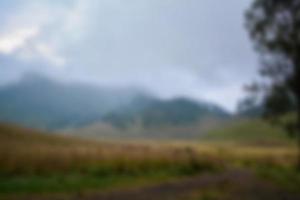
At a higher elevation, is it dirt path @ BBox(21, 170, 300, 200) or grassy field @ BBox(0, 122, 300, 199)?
grassy field @ BBox(0, 122, 300, 199)

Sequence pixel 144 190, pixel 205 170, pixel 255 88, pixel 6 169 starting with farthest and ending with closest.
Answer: pixel 205 170, pixel 255 88, pixel 6 169, pixel 144 190

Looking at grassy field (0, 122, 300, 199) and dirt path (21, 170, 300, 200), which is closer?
dirt path (21, 170, 300, 200)

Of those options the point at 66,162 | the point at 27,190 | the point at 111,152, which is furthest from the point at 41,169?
the point at 27,190

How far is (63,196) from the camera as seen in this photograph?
18.1 meters

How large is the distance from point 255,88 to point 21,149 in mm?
15833

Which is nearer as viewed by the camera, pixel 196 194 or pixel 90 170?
pixel 196 194

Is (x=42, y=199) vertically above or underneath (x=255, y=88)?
underneath

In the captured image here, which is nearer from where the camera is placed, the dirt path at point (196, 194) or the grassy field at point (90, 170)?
the dirt path at point (196, 194)

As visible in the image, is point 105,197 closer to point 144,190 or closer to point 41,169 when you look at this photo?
point 144,190

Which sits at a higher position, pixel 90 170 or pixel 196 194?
pixel 90 170

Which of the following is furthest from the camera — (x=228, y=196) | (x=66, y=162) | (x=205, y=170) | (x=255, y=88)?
(x=205, y=170)

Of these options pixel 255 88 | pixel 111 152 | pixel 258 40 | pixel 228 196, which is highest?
pixel 258 40

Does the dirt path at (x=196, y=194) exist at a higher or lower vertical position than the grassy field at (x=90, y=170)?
lower

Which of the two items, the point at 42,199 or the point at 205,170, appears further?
the point at 205,170
